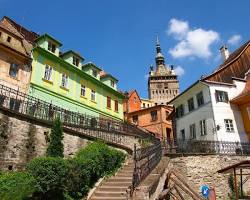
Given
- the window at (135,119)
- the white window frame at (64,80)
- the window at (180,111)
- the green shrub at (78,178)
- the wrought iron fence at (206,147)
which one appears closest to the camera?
the green shrub at (78,178)

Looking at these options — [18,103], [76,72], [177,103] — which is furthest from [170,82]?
[18,103]

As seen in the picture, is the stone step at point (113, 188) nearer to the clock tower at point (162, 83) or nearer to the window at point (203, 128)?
the window at point (203, 128)

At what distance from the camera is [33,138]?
42.3ft

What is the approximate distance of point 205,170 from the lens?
20.8 m

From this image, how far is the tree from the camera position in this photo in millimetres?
13070

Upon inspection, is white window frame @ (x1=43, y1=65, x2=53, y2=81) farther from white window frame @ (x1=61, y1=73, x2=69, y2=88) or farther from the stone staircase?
the stone staircase

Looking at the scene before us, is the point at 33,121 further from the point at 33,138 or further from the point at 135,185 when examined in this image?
the point at 135,185

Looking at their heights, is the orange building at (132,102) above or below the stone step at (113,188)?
above

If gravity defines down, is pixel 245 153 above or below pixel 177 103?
below

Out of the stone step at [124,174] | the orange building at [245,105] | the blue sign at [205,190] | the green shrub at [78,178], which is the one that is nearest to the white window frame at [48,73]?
the stone step at [124,174]

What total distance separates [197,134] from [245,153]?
17.7 feet

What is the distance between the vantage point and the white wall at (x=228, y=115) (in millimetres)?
25766

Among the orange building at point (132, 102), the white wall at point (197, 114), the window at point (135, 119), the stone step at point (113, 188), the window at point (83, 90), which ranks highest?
the orange building at point (132, 102)

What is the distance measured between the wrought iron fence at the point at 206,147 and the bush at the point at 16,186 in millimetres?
14998
